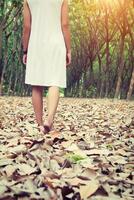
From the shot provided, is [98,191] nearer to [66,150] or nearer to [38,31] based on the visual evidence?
[66,150]

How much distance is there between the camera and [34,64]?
522cm

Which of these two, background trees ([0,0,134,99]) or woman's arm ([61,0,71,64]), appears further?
background trees ([0,0,134,99])

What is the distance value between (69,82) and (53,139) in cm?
5337

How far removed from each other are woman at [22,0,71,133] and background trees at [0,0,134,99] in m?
17.7

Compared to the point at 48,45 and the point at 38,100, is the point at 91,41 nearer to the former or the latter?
the point at 38,100

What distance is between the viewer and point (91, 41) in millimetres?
37562

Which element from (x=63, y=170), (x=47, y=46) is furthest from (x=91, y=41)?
(x=63, y=170)

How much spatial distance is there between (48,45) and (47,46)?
0.6 inches

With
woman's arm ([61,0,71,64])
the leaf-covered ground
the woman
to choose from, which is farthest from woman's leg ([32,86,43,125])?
the leaf-covered ground

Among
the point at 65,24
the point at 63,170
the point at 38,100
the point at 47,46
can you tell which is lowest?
the point at 63,170

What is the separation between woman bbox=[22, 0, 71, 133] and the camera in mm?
5176

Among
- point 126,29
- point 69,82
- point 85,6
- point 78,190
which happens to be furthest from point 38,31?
point 69,82

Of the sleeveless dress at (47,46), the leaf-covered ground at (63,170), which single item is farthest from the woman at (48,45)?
the leaf-covered ground at (63,170)

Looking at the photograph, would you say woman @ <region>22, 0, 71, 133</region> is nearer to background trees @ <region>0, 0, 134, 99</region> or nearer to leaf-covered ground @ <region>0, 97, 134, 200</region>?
leaf-covered ground @ <region>0, 97, 134, 200</region>
